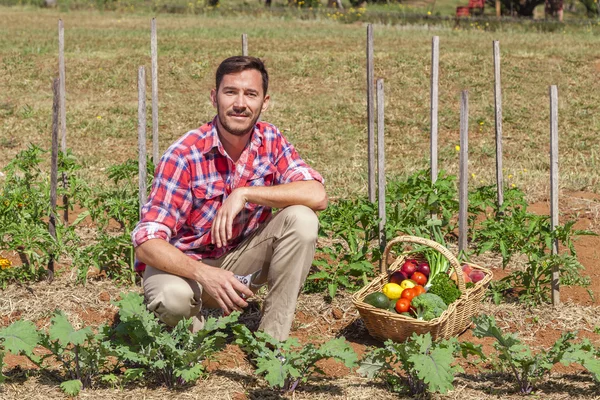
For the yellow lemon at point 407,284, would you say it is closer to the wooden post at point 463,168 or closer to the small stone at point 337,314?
the small stone at point 337,314

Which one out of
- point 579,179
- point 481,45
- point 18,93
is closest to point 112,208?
point 579,179

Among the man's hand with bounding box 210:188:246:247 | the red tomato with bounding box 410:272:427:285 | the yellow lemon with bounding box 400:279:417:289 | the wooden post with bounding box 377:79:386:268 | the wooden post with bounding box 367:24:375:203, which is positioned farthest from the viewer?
the wooden post with bounding box 367:24:375:203

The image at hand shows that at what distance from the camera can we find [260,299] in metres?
4.36

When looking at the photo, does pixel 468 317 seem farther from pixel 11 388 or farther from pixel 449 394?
pixel 11 388

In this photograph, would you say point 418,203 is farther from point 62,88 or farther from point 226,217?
point 62,88

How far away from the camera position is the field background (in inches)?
160

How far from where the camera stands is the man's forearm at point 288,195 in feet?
11.4

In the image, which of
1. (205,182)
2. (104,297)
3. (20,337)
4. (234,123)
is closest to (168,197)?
(205,182)

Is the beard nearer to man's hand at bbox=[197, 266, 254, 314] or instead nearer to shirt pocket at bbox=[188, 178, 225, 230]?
shirt pocket at bbox=[188, 178, 225, 230]

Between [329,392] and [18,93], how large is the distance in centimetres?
735

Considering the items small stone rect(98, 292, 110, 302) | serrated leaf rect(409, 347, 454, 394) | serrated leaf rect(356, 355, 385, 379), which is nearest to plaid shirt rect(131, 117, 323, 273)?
small stone rect(98, 292, 110, 302)

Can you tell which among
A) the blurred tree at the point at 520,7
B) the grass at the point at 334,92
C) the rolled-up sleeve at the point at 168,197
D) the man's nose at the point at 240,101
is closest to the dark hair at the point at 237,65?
the man's nose at the point at 240,101

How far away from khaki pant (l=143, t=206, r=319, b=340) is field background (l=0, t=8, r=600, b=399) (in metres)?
0.29

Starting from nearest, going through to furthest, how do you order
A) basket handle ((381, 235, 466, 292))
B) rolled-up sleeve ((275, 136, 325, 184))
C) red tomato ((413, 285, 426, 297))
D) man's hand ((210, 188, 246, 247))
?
man's hand ((210, 188, 246, 247)) → rolled-up sleeve ((275, 136, 325, 184)) → basket handle ((381, 235, 466, 292)) → red tomato ((413, 285, 426, 297))
